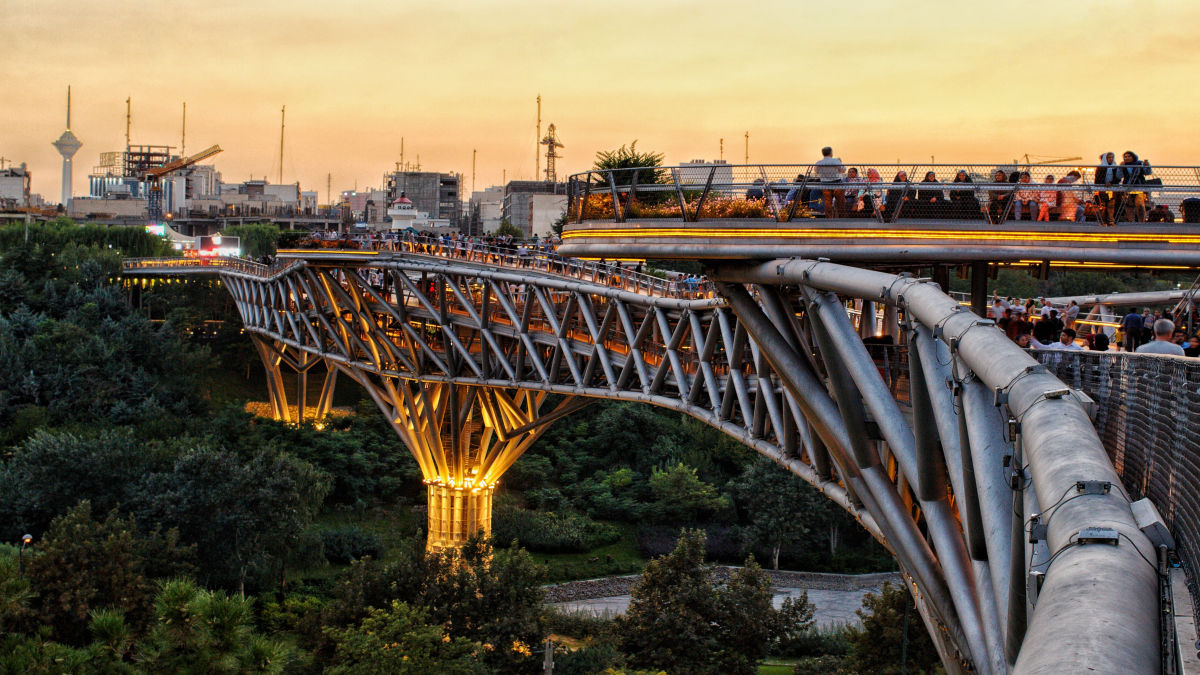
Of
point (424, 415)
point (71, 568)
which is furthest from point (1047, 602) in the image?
point (424, 415)

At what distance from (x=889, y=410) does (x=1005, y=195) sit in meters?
4.55

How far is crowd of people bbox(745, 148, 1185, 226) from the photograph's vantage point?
1580 cm

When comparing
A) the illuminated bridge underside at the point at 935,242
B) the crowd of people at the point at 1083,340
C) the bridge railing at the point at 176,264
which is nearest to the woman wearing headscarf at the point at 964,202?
the illuminated bridge underside at the point at 935,242

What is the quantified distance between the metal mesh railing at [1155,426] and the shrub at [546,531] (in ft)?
140

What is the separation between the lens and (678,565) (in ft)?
113

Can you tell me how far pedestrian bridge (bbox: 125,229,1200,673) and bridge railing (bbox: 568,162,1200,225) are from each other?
118 centimetres

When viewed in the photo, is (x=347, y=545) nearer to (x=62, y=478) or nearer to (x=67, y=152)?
(x=62, y=478)

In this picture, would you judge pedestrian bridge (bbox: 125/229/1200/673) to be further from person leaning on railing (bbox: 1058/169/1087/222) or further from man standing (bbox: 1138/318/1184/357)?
person leaning on railing (bbox: 1058/169/1087/222)

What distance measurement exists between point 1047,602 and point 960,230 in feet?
41.6

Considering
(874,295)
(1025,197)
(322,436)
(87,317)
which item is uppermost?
(1025,197)

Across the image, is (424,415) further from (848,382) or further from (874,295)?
(874,295)

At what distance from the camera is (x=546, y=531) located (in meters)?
52.6

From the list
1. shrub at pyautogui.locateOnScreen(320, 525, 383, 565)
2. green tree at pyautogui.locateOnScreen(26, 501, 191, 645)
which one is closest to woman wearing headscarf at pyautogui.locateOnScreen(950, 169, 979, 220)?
green tree at pyautogui.locateOnScreen(26, 501, 191, 645)

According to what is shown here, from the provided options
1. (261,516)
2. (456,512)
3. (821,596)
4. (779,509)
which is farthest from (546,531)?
(261,516)
